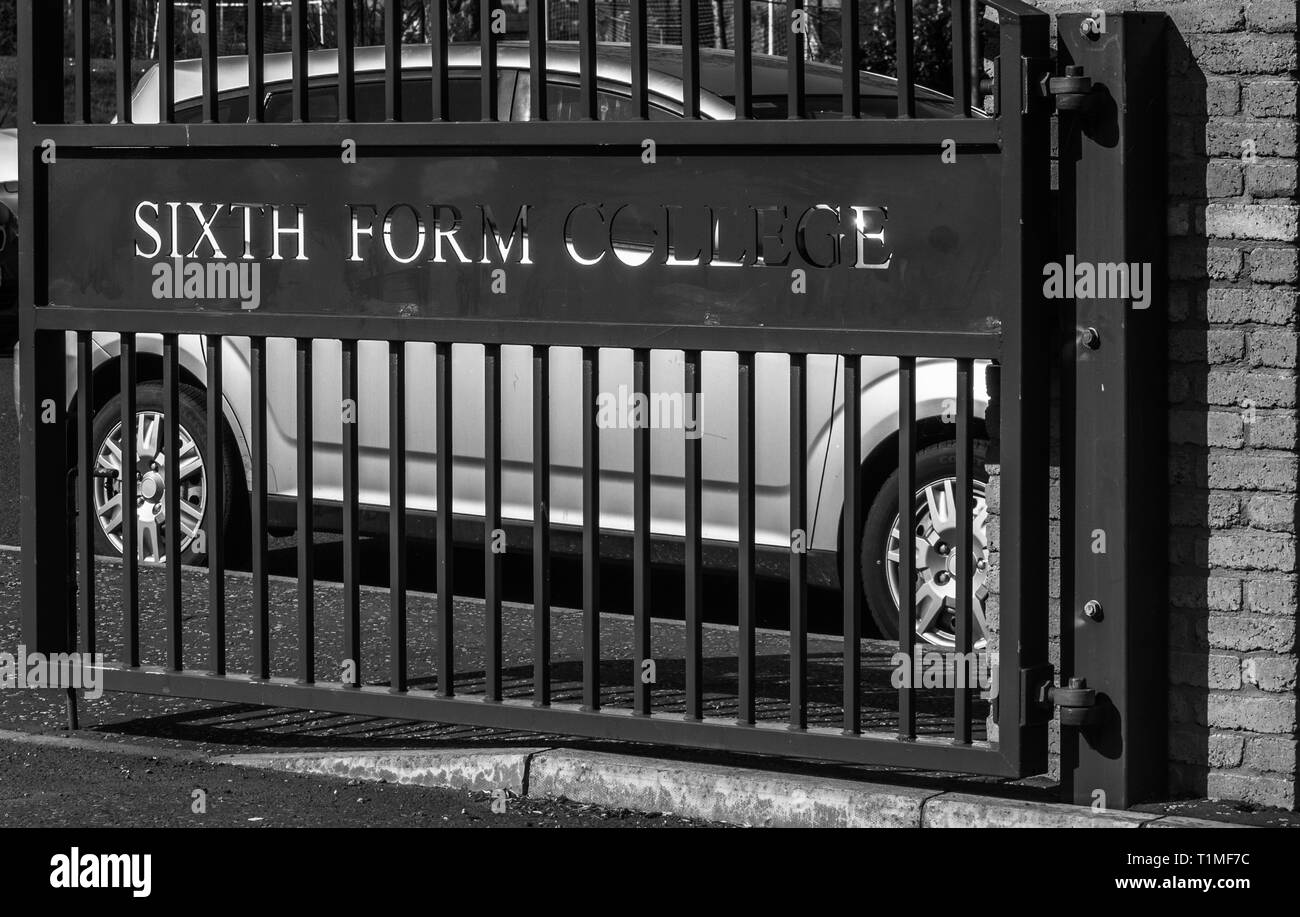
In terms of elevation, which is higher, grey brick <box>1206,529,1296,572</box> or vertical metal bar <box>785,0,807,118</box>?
vertical metal bar <box>785,0,807,118</box>

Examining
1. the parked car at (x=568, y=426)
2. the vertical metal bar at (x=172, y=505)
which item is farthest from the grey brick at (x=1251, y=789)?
the vertical metal bar at (x=172, y=505)

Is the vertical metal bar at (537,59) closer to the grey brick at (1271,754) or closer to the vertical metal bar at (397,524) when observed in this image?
the vertical metal bar at (397,524)

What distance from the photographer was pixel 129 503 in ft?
17.4

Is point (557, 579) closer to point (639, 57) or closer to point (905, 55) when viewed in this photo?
point (639, 57)

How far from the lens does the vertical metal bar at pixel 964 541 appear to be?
14.1ft

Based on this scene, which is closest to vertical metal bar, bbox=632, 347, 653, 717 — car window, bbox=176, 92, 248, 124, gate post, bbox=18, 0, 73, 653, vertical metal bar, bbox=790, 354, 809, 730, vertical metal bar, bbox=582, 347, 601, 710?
vertical metal bar, bbox=582, 347, 601, 710

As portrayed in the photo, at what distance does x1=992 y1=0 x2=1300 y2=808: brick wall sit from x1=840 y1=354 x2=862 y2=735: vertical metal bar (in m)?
0.73

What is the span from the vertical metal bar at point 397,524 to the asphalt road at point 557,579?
2.36m

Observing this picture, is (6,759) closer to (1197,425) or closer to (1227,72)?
(1197,425)

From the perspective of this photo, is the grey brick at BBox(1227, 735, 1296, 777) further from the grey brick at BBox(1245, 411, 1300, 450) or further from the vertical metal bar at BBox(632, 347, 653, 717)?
the vertical metal bar at BBox(632, 347, 653, 717)

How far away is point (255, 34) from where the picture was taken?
4.95m

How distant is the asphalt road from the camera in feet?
24.7

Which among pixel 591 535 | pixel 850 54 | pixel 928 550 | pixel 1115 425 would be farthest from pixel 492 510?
pixel 928 550
